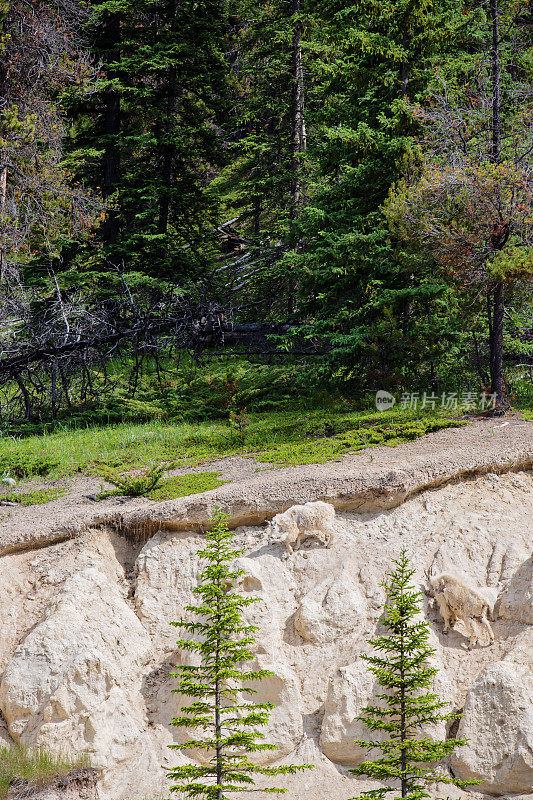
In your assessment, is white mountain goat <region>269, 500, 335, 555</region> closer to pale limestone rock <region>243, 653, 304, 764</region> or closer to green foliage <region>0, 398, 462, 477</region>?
pale limestone rock <region>243, 653, 304, 764</region>

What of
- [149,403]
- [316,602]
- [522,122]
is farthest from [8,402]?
[522,122]

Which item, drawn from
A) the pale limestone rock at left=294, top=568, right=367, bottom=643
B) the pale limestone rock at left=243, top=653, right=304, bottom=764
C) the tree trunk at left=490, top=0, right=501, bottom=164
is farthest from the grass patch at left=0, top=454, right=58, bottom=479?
the tree trunk at left=490, top=0, right=501, bottom=164

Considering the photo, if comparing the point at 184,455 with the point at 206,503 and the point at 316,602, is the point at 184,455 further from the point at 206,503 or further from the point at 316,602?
the point at 316,602

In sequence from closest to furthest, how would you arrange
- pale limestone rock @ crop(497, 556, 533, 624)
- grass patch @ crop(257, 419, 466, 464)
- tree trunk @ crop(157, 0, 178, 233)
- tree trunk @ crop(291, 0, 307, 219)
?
1. pale limestone rock @ crop(497, 556, 533, 624)
2. grass patch @ crop(257, 419, 466, 464)
3. tree trunk @ crop(291, 0, 307, 219)
4. tree trunk @ crop(157, 0, 178, 233)

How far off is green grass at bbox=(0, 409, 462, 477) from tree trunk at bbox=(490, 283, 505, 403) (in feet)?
3.43

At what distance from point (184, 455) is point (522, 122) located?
822 cm

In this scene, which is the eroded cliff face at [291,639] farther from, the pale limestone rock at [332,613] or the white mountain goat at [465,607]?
the white mountain goat at [465,607]

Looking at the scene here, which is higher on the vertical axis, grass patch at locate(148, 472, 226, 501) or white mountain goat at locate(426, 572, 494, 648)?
grass patch at locate(148, 472, 226, 501)

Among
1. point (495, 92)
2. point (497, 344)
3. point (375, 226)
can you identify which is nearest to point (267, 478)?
point (497, 344)

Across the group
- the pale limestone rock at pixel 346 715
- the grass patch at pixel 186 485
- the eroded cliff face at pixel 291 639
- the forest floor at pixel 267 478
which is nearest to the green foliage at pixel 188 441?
the forest floor at pixel 267 478

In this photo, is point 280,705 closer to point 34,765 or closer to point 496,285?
Answer: point 34,765

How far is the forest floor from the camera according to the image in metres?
8.35

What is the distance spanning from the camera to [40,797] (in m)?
6.50

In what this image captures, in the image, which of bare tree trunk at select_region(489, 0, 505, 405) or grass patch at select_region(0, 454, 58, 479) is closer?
grass patch at select_region(0, 454, 58, 479)
